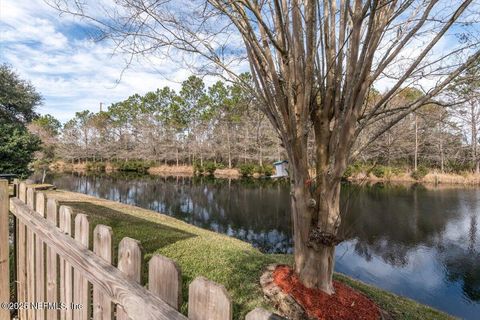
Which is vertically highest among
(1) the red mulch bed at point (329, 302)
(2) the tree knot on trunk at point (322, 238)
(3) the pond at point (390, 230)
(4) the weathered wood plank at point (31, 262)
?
(4) the weathered wood plank at point (31, 262)

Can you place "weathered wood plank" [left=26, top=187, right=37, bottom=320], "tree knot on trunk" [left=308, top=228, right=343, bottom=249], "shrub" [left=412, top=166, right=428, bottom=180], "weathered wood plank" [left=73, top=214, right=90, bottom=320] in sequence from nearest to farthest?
"weathered wood plank" [left=73, top=214, right=90, bottom=320] < "weathered wood plank" [left=26, top=187, right=37, bottom=320] < "tree knot on trunk" [left=308, top=228, right=343, bottom=249] < "shrub" [left=412, top=166, right=428, bottom=180]

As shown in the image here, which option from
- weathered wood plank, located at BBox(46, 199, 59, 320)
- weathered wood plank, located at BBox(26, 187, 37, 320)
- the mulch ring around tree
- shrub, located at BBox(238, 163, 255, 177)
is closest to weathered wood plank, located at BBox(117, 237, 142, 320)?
weathered wood plank, located at BBox(46, 199, 59, 320)

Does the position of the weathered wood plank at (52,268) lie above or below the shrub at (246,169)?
above

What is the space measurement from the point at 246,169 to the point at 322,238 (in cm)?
2428

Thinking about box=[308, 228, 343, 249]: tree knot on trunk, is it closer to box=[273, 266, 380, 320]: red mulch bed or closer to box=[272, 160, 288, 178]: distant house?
box=[273, 266, 380, 320]: red mulch bed

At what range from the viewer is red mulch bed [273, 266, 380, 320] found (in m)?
2.84

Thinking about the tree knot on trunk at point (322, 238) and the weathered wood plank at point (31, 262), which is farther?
the tree knot on trunk at point (322, 238)

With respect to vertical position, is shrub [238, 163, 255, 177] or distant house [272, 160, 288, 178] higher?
distant house [272, 160, 288, 178]

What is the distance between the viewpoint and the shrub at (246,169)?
27000 mm

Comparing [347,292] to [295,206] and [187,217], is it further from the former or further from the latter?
[187,217]

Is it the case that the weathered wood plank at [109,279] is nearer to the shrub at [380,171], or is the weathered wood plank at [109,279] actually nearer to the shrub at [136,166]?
the shrub at [380,171]

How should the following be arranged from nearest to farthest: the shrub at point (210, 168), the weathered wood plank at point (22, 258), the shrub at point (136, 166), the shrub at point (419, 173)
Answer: the weathered wood plank at point (22, 258)
the shrub at point (419, 173)
the shrub at point (210, 168)
the shrub at point (136, 166)

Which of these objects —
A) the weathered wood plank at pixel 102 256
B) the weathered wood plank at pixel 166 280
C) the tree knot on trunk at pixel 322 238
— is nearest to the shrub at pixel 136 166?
the tree knot on trunk at pixel 322 238

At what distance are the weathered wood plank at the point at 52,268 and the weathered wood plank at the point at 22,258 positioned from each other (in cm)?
42
